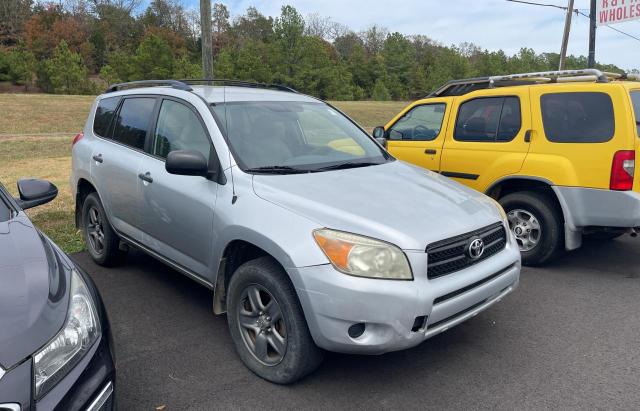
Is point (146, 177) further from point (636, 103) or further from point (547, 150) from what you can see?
point (636, 103)

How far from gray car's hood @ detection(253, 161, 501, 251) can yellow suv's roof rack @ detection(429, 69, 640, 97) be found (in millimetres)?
2510

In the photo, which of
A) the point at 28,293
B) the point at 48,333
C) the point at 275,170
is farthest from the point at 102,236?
the point at 48,333

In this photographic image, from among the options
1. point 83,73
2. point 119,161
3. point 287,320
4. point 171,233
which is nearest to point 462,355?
point 287,320

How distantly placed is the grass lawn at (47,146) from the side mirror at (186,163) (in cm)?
303

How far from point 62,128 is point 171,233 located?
66.0ft

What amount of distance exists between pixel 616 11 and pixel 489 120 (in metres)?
11.1

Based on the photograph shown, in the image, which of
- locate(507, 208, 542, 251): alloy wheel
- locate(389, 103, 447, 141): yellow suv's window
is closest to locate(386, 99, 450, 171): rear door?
locate(389, 103, 447, 141): yellow suv's window

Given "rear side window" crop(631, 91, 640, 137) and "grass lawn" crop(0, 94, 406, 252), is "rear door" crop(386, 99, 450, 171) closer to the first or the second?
"rear side window" crop(631, 91, 640, 137)

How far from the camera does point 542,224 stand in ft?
16.9

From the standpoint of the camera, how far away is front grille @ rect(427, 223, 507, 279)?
2844 millimetres

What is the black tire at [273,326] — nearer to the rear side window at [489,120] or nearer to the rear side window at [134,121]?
the rear side window at [134,121]

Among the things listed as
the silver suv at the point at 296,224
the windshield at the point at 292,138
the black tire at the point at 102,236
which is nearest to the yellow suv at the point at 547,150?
the silver suv at the point at 296,224

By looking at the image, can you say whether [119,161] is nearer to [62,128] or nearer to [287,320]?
[287,320]

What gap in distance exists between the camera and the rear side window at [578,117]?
471 centimetres
